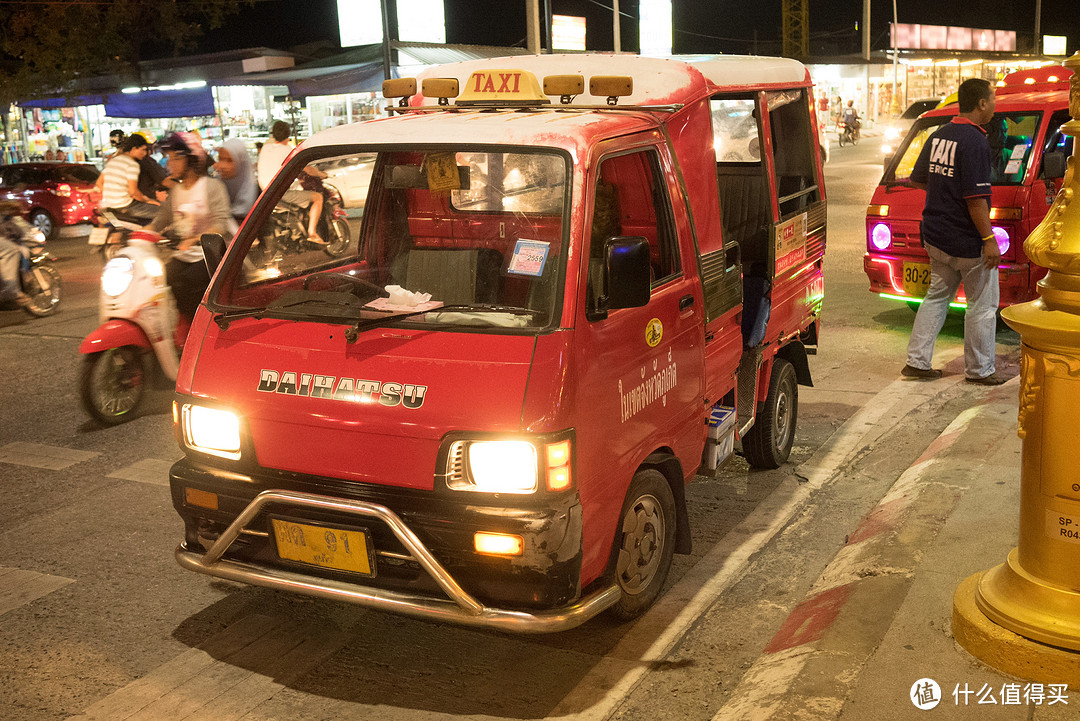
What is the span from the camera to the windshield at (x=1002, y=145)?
29.1 ft

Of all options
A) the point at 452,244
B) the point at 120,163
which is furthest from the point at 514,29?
the point at 452,244

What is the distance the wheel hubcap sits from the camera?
410 cm

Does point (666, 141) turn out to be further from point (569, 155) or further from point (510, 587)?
point (510, 587)

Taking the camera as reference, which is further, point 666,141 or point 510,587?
point 666,141

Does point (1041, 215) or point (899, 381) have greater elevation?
point (1041, 215)

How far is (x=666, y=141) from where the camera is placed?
4.50 metres

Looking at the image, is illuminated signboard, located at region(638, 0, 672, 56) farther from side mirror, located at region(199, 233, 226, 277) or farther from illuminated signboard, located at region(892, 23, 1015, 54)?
side mirror, located at region(199, 233, 226, 277)

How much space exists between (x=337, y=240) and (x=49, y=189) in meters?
17.6

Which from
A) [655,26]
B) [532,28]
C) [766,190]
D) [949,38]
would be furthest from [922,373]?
[949,38]

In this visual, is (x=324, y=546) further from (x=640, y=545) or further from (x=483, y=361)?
(x=640, y=545)

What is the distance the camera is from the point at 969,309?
299 inches

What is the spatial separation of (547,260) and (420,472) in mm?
930

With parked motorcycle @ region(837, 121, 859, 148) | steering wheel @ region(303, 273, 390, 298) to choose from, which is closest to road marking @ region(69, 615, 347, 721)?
steering wheel @ region(303, 273, 390, 298)

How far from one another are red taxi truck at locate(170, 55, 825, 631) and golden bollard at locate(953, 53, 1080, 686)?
130cm
